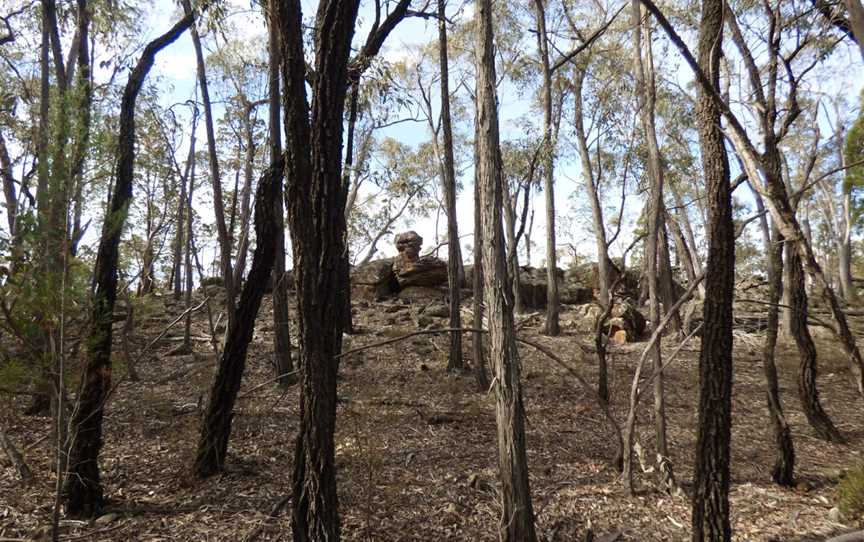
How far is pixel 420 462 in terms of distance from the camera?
6.12 m

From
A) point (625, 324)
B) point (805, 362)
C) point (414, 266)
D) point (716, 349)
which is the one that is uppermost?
point (414, 266)

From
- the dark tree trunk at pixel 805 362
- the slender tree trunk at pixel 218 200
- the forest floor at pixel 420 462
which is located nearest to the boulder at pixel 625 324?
the forest floor at pixel 420 462

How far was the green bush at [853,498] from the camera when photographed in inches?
185

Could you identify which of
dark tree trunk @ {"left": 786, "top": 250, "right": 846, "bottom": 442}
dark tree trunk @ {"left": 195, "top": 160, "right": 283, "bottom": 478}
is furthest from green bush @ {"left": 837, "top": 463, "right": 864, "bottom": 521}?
dark tree trunk @ {"left": 195, "top": 160, "right": 283, "bottom": 478}

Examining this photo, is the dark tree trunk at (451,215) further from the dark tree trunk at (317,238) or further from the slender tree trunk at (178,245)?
the slender tree trunk at (178,245)

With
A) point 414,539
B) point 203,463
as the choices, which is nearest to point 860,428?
point 414,539

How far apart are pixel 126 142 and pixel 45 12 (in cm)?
466

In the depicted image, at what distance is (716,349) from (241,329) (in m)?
4.16

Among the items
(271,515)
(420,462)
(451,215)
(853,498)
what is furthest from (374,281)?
(853,498)

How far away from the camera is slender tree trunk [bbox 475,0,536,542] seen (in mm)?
3861

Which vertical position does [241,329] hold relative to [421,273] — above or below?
below

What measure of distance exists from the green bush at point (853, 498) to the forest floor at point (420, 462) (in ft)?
0.44

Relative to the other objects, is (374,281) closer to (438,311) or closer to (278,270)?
(438,311)

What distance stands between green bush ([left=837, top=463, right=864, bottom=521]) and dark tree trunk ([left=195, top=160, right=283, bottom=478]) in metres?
5.72
